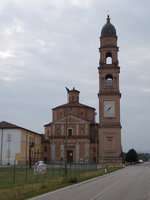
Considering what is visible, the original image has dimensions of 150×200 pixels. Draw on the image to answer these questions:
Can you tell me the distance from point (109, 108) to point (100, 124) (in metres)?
4.33

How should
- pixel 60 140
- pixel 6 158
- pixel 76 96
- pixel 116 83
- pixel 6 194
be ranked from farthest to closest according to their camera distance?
1. pixel 76 96
2. pixel 60 140
3. pixel 116 83
4. pixel 6 158
5. pixel 6 194

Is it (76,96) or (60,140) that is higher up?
(76,96)

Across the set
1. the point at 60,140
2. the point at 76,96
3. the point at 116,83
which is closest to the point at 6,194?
the point at 116,83

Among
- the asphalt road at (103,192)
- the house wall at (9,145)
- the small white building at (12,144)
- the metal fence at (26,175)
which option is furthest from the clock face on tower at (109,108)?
the asphalt road at (103,192)

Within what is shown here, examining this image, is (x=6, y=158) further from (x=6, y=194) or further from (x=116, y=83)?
(x=6, y=194)

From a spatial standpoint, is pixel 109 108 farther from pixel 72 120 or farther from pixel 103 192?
pixel 103 192

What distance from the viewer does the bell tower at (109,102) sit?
8144 cm

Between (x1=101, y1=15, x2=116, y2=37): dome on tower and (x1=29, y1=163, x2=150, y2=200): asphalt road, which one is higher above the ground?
(x1=101, y1=15, x2=116, y2=37): dome on tower

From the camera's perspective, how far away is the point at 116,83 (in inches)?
3344

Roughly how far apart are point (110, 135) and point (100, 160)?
6.08 meters

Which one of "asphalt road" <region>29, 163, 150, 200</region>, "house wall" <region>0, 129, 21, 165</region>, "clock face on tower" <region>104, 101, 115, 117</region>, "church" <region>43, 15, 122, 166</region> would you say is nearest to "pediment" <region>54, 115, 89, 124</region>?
"church" <region>43, 15, 122, 166</region>

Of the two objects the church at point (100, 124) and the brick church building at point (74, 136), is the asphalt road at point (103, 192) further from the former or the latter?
the brick church building at point (74, 136)

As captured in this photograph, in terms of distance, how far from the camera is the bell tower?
81438mm

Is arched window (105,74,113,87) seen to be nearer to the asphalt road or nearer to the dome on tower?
the dome on tower
